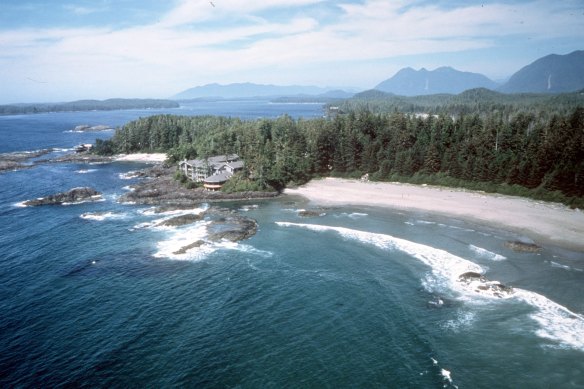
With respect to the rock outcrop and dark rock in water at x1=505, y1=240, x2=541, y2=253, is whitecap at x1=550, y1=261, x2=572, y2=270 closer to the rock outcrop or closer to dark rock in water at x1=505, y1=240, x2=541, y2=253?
dark rock in water at x1=505, y1=240, x2=541, y2=253

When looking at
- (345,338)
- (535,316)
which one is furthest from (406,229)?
(345,338)

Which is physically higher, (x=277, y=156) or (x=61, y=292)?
(x=277, y=156)

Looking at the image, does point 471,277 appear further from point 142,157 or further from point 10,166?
point 10,166

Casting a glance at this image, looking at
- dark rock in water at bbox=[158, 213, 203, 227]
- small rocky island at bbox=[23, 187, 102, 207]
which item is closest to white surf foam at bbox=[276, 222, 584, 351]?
dark rock in water at bbox=[158, 213, 203, 227]

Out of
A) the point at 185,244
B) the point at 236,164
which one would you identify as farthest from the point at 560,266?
the point at 236,164

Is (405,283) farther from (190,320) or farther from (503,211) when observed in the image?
(503,211)

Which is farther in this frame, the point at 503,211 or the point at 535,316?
the point at 503,211
